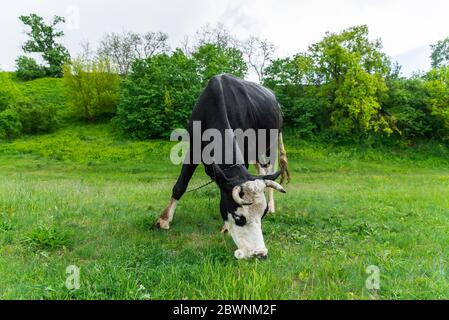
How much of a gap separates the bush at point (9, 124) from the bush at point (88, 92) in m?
6.28

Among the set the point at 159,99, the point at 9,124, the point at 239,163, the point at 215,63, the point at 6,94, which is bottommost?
the point at 239,163

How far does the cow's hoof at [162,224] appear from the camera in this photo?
5.64m

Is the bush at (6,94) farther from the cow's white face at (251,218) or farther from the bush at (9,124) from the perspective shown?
the cow's white face at (251,218)

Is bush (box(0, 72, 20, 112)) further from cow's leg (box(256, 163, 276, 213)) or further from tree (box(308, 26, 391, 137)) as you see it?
cow's leg (box(256, 163, 276, 213))

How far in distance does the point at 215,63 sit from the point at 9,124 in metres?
17.9

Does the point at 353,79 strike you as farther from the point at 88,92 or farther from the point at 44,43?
Result: the point at 44,43

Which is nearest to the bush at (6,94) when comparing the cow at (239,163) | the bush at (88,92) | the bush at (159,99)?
the bush at (88,92)

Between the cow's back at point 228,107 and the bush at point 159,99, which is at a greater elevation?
the bush at point 159,99

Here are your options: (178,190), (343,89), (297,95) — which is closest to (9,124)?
(297,95)

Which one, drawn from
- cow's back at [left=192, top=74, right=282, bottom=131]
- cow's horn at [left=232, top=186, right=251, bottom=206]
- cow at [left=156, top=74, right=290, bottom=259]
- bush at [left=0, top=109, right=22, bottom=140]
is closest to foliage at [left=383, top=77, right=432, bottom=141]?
cow at [left=156, top=74, right=290, bottom=259]

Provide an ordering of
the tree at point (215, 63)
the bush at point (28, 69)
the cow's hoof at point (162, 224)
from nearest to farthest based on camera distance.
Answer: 1. the cow's hoof at point (162, 224)
2. the tree at point (215, 63)
3. the bush at point (28, 69)

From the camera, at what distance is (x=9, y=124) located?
1087 inches

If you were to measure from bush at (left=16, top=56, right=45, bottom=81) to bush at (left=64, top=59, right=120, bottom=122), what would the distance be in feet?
56.5

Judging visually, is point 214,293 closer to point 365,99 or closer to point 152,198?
point 152,198
